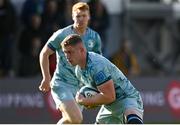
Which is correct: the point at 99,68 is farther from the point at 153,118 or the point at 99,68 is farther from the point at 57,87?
the point at 153,118

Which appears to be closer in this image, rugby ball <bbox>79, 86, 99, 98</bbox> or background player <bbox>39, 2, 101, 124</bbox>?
rugby ball <bbox>79, 86, 99, 98</bbox>

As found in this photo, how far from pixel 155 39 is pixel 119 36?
1.62 meters

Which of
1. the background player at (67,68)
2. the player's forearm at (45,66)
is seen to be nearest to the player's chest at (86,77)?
the background player at (67,68)

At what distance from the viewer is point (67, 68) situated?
1147 centimetres

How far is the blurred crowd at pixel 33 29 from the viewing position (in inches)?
684

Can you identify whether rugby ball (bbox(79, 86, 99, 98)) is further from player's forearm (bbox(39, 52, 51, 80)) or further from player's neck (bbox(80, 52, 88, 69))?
player's forearm (bbox(39, 52, 51, 80))

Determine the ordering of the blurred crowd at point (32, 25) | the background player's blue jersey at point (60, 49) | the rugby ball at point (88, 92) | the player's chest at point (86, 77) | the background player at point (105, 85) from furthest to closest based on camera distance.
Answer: the blurred crowd at point (32, 25) → the background player's blue jersey at point (60, 49) → the player's chest at point (86, 77) → the rugby ball at point (88, 92) → the background player at point (105, 85)

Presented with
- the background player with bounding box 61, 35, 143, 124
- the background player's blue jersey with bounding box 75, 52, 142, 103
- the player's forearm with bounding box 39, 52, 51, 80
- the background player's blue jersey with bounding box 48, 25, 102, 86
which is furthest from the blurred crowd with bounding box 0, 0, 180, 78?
the background player's blue jersey with bounding box 75, 52, 142, 103

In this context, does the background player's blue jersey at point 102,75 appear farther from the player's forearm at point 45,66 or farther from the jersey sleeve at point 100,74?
the player's forearm at point 45,66

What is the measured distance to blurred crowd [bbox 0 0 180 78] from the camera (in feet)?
57.0

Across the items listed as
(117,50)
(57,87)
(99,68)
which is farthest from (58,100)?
(117,50)

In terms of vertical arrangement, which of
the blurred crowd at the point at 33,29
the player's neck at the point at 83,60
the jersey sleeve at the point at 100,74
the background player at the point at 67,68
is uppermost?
the player's neck at the point at 83,60

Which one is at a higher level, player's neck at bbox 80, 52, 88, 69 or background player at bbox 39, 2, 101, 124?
player's neck at bbox 80, 52, 88, 69

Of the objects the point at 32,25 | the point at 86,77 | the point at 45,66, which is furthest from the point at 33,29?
the point at 86,77
